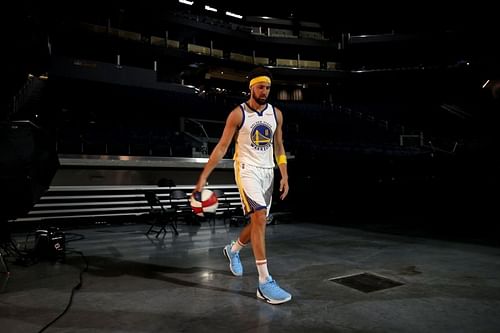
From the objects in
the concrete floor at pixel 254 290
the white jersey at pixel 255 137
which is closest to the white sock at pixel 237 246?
the concrete floor at pixel 254 290

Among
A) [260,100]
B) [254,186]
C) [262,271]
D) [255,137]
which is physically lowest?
[262,271]

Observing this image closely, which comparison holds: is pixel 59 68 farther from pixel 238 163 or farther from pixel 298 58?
pixel 298 58

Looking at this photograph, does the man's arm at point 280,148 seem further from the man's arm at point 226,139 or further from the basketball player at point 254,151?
the man's arm at point 226,139

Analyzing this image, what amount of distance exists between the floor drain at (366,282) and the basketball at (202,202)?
4.03ft

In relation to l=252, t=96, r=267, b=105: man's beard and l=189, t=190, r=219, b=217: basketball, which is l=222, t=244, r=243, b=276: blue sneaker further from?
l=252, t=96, r=267, b=105: man's beard

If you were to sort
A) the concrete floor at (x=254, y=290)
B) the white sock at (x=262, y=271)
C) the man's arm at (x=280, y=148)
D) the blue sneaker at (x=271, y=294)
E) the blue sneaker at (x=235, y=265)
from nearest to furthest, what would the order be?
the concrete floor at (x=254, y=290)
the blue sneaker at (x=271, y=294)
the white sock at (x=262, y=271)
the man's arm at (x=280, y=148)
the blue sneaker at (x=235, y=265)

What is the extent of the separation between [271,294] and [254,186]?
799mm

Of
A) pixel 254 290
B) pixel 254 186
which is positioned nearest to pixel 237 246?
pixel 254 290

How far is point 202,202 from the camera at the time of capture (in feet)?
7.95

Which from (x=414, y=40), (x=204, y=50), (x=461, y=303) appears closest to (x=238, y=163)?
(x=461, y=303)

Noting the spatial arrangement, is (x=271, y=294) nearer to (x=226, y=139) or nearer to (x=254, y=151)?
(x=254, y=151)

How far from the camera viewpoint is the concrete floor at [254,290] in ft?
6.21

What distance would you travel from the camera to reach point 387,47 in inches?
931

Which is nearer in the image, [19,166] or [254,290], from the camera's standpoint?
[254,290]
